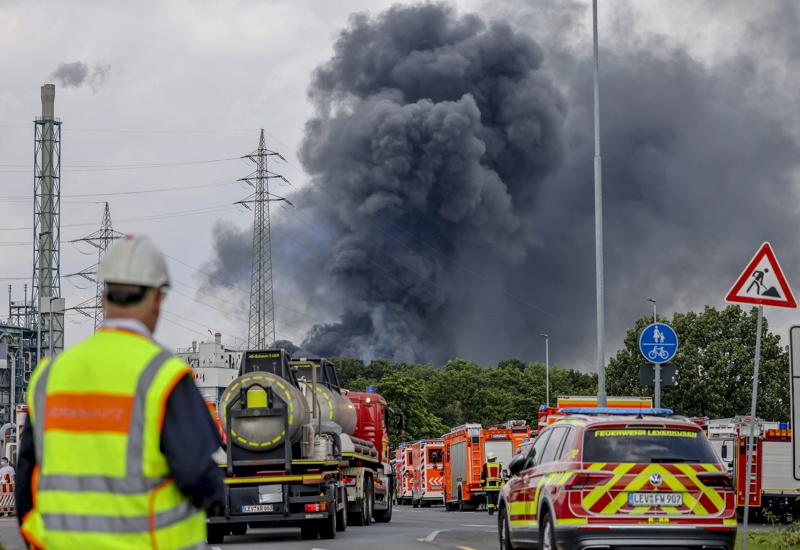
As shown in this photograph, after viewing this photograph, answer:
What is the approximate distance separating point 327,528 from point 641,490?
1203cm

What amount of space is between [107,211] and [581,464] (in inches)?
3302

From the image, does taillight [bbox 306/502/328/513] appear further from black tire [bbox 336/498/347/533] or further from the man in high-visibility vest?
the man in high-visibility vest

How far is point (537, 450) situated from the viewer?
50.5ft

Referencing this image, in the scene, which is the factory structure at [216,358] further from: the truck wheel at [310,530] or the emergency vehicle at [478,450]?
the truck wheel at [310,530]

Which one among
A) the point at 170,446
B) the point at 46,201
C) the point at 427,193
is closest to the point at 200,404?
the point at 170,446

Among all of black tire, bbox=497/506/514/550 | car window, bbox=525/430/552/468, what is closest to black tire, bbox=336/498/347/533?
black tire, bbox=497/506/514/550

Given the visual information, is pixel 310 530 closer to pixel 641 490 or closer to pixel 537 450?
Result: pixel 537 450

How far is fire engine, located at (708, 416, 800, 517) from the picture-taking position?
Result: 109 ft

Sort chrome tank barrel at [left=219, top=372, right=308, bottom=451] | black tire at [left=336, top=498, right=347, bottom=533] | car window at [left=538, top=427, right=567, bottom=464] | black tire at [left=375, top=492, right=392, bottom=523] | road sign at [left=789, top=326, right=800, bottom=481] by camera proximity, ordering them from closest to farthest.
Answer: road sign at [left=789, top=326, right=800, bottom=481]
car window at [left=538, top=427, right=567, bottom=464]
chrome tank barrel at [left=219, top=372, right=308, bottom=451]
black tire at [left=336, top=498, right=347, bottom=533]
black tire at [left=375, top=492, right=392, bottom=523]

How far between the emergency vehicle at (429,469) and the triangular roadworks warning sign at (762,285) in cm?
4265

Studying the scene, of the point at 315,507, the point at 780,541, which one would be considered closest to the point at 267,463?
the point at 315,507

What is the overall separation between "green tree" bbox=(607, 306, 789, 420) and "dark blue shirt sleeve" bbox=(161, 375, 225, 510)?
74.4m

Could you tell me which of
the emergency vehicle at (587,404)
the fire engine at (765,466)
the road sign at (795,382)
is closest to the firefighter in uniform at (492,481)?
the fire engine at (765,466)

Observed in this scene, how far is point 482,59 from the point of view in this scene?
141 metres
